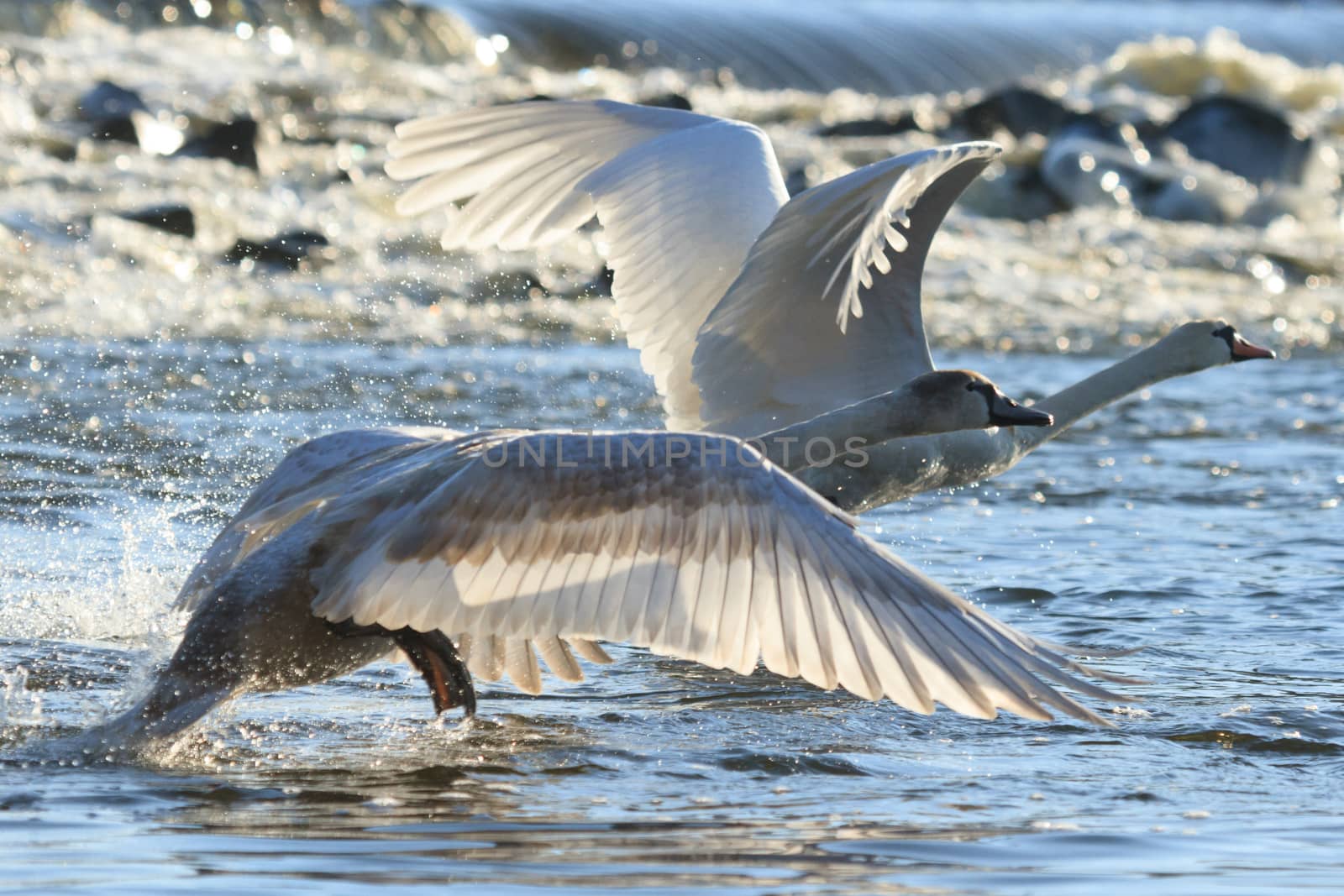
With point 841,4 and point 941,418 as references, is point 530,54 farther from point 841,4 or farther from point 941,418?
point 941,418

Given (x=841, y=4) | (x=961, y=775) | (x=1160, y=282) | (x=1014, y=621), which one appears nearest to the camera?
(x=961, y=775)

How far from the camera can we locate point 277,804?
14.8 ft

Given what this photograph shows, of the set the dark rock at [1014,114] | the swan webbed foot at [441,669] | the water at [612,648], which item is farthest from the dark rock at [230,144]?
the swan webbed foot at [441,669]

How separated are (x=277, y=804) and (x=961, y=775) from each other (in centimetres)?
166

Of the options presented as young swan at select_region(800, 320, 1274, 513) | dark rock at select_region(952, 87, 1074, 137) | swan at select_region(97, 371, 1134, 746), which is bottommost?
swan at select_region(97, 371, 1134, 746)

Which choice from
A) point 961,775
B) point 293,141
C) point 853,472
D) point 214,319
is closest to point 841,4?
point 293,141

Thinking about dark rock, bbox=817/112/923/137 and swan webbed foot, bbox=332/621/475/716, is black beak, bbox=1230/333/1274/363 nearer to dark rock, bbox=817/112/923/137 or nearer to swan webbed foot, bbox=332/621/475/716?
swan webbed foot, bbox=332/621/475/716

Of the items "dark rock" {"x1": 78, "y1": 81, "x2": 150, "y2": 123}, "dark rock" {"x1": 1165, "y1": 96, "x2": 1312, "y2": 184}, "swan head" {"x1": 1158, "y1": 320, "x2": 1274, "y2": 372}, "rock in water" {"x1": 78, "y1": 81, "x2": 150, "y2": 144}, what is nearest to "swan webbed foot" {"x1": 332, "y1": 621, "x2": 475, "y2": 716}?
"swan head" {"x1": 1158, "y1": 320, "x2": 1274, "y2": 372}

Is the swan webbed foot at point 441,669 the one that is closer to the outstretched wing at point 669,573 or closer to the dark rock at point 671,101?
the outstretched wing at point 669,573

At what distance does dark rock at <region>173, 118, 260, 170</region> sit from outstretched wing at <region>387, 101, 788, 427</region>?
879cm

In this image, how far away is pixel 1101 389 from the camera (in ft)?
25.0

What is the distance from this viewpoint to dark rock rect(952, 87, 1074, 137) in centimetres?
2338

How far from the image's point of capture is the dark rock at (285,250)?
14125 millimetres

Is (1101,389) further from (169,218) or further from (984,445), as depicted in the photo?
(169,218)
